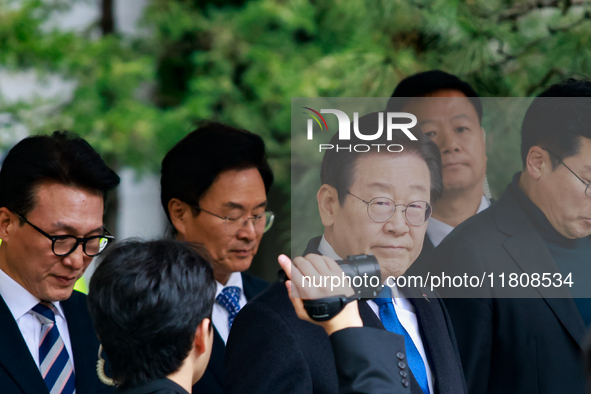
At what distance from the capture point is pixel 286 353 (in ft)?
4.50

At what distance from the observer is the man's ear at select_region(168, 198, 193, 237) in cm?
229

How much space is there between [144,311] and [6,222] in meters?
0.72

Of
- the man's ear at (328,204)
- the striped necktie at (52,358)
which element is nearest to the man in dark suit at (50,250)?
the striped necktie at (52,358)

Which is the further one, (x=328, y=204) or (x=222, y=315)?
(x=222, y=315)

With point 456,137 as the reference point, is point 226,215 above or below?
below

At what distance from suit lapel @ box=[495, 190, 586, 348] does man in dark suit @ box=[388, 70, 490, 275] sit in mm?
66

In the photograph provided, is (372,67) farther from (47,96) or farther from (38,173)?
(47,96)

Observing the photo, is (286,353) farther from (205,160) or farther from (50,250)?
(205,160)

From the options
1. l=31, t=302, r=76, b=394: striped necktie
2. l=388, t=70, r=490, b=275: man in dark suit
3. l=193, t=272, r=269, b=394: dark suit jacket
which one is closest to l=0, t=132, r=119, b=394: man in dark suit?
l=31, t=302, r=76, b=394: striped necktie

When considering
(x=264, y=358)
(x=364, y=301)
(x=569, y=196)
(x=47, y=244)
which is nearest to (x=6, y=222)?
(x=47, y=244)

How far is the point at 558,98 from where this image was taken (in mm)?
1776

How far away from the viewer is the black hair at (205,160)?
7.41ft

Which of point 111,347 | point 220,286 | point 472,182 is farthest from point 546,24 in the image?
point 111,347

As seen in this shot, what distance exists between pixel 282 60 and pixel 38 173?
418 centimetres
